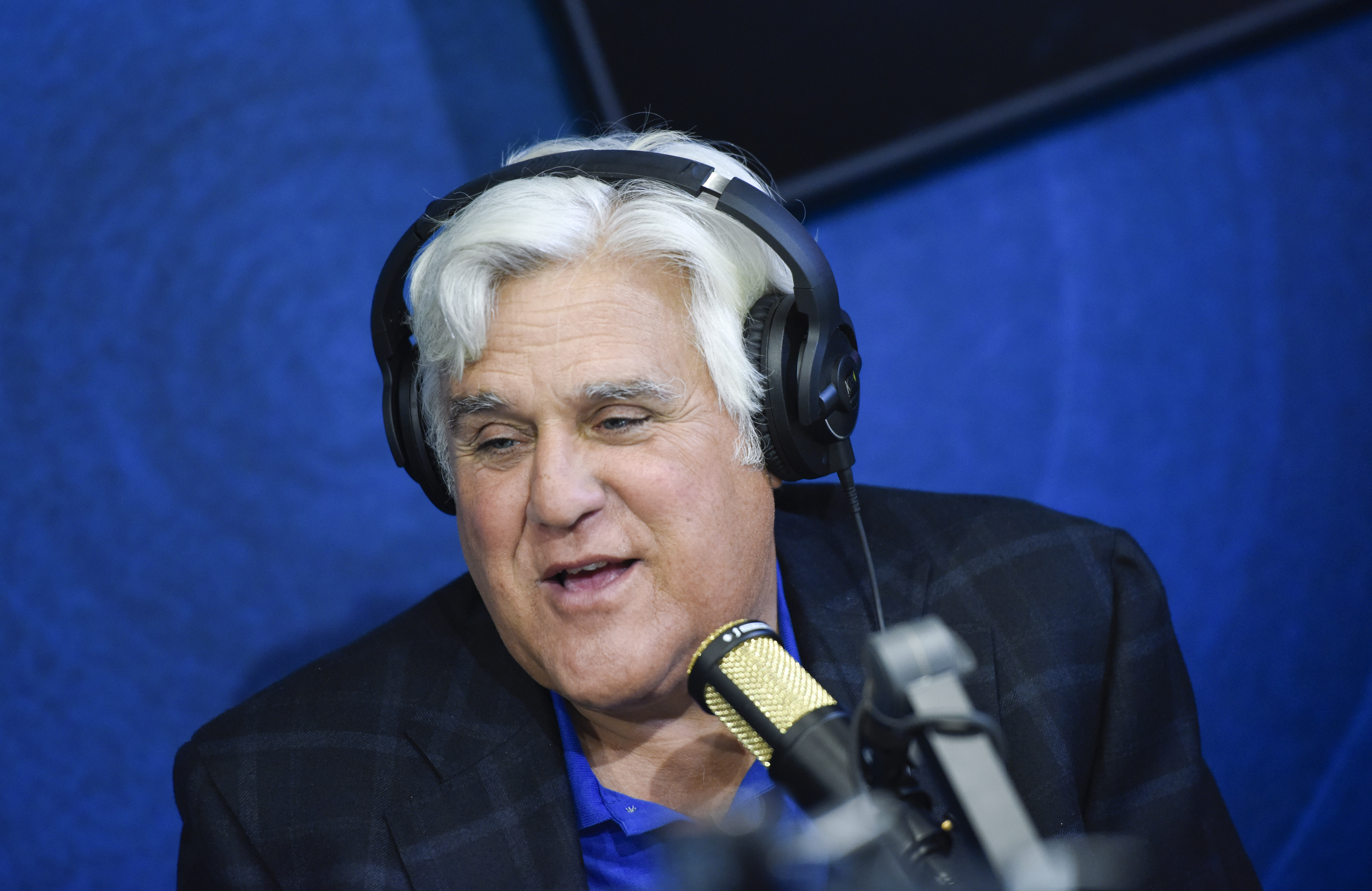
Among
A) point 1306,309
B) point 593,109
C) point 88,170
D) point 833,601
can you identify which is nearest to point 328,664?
point 833,601

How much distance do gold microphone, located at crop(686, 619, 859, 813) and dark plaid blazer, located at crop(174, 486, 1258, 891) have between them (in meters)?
0.50

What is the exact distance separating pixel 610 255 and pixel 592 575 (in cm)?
36

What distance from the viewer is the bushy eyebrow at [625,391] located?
4.07 ft

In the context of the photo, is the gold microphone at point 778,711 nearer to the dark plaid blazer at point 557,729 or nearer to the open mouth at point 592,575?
the open mouth at point 592,575

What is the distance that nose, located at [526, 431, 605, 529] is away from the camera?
47.8 inches

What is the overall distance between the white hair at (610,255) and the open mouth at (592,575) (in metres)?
0.20

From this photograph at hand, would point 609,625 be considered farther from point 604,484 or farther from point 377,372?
point 377,372

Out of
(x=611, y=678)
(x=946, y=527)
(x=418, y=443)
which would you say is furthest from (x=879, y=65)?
(x=611, y=678)

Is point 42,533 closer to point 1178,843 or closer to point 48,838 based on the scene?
point 48,838

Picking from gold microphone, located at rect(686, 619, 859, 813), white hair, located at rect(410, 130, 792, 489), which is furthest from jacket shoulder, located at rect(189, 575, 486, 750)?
gold microphone, located at rect(686, 619, 859, 813)

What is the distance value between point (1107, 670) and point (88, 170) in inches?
62.8

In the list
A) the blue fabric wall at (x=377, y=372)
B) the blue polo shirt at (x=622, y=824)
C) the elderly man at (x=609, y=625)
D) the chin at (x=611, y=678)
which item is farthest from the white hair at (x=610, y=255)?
the blue fabric wall at (x=377, y=372)

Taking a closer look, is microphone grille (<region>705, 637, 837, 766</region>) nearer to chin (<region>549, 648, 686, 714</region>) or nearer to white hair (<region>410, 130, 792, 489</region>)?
chin (<region>549, 648, 686, 714</region>)

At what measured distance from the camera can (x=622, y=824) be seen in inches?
53.4
